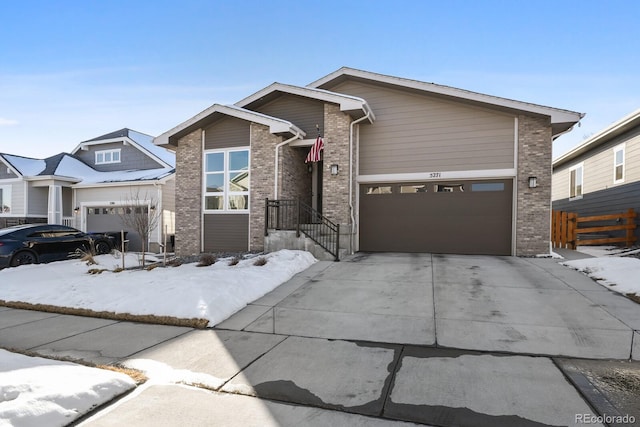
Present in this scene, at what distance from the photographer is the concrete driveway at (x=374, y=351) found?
2748 millimetres

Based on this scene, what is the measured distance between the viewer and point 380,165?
11125 millimetres

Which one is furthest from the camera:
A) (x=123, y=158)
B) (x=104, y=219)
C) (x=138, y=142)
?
(x=123, y=158)

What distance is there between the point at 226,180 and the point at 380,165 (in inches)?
208

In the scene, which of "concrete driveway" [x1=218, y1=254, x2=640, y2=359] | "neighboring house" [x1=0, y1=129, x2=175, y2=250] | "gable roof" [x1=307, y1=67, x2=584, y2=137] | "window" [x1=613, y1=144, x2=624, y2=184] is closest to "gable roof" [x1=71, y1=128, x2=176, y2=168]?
"neighboring house" [x1=0, y1=129, x2=175, y2=250]

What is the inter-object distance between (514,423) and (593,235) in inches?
618

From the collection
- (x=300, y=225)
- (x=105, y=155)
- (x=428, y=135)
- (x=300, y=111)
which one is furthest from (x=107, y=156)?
(x=428, y=135)

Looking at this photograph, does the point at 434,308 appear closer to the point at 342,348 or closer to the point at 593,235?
the point at 342,348

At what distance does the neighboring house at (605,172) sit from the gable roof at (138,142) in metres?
20.0

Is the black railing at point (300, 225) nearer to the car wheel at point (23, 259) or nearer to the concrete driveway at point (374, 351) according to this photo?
the concrete driveway at point (374, 351)

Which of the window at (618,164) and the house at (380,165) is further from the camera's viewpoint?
the window at (618,164)

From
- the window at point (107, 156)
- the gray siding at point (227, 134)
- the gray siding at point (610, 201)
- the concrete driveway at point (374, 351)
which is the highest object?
the window at point (107, 156)

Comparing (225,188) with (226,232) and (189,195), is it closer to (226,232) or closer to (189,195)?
(189,195)

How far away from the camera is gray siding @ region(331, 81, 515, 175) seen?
1011cm

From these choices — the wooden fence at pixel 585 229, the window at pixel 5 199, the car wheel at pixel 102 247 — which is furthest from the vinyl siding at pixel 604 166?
the window at pixel 5 199
